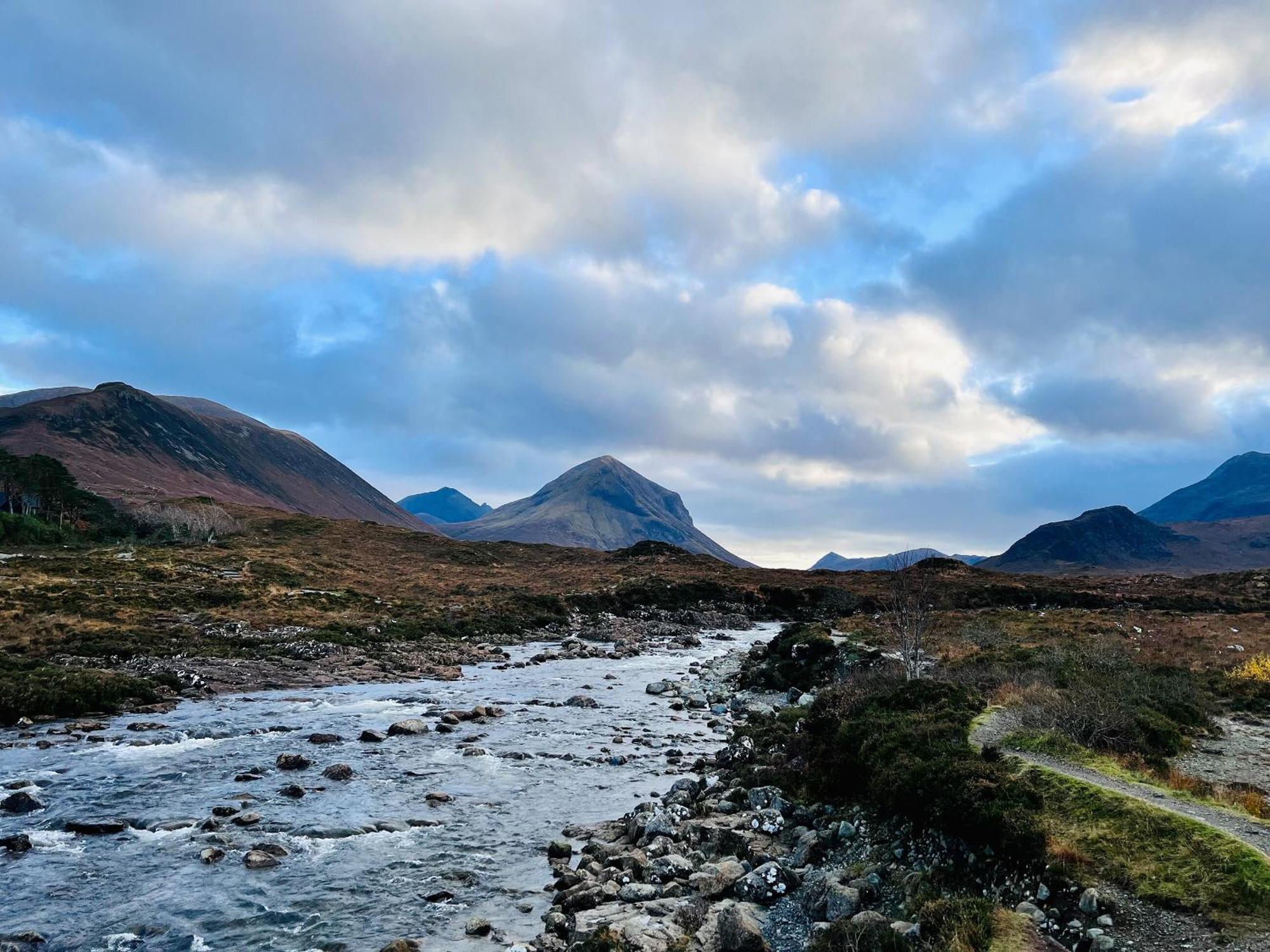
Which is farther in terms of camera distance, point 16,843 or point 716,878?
point 16,843

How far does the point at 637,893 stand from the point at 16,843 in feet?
45.2

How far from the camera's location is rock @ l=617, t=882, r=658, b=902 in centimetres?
1280

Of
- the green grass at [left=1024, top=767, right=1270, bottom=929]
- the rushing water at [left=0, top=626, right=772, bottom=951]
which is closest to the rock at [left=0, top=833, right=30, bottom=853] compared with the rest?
the rushing water at [left=0, top=626, right=772, bottom=951]

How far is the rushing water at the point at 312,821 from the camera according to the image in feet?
40.7

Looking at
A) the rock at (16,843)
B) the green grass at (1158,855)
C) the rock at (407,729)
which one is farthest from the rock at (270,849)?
the green grass at (1158,855)

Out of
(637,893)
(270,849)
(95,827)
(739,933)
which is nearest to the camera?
(739,933)

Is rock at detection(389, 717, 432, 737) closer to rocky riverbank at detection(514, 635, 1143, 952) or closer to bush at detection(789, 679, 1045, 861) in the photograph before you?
rocky riverbank at detection(514, 635, 1143, 952)

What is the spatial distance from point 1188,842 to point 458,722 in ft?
82.4

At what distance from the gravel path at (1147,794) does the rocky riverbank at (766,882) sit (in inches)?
110

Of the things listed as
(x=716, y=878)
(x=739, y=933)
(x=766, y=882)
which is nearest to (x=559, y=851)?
(x=716, y=878)

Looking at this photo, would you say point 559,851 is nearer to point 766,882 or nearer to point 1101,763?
point 766,882

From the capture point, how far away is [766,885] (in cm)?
1261

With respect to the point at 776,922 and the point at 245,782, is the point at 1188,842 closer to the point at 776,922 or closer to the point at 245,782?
the point at 776,922

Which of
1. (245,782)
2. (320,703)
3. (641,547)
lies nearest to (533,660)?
(320,703)
